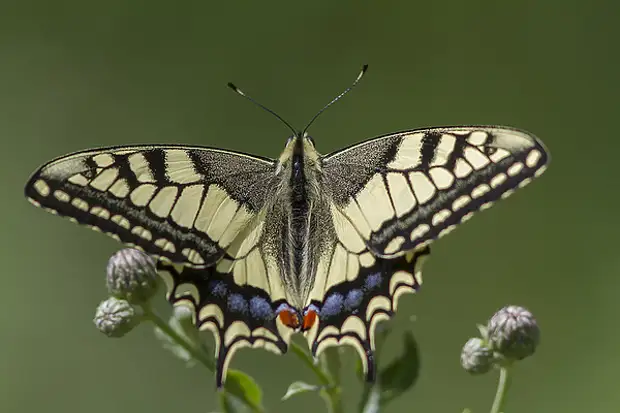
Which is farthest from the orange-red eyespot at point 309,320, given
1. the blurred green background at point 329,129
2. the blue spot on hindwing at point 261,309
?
the blurred green background at point 329,129

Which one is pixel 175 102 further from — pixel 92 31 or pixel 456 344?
pixel 456 344

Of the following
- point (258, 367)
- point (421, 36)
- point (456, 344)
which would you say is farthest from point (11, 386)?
point (421, 36)

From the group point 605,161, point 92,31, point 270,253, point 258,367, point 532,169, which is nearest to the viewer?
point 532,169

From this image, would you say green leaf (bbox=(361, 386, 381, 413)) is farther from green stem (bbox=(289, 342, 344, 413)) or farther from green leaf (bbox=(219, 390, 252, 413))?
green leaf (bbox=(219, 390, 252, 413))

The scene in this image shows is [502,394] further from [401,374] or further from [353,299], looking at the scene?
[353,299]

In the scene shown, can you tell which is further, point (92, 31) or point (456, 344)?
point (92, 31)

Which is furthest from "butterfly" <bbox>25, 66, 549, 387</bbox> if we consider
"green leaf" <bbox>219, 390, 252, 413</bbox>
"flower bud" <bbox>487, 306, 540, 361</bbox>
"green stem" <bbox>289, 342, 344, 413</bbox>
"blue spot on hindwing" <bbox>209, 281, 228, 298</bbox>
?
"flower bud" <bbox>487, 306, 540, 361</bbox>
